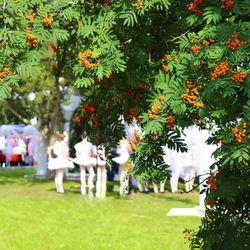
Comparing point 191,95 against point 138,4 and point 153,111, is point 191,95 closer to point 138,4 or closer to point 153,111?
point 153,111

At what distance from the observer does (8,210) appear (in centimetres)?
1956

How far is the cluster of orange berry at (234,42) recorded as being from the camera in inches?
199

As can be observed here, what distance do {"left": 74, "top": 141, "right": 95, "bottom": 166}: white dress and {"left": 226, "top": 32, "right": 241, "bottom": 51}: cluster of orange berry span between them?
746 inches

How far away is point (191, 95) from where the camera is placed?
529 cm

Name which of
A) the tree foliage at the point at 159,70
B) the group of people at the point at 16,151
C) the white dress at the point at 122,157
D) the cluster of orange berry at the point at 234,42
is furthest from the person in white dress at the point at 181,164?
the group of people at the point at 16,151

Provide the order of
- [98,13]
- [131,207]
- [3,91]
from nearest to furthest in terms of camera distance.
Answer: [3,91] → [98,13] → [131,207]

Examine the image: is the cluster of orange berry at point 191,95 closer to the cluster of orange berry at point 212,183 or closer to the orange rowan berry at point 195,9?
the orange rowan berry at point 195,9

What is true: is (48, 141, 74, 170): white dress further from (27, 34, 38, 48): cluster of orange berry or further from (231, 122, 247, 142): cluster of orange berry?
(231, 122, 247, 142): cluster of orange berry

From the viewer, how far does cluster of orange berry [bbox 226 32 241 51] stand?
506cm

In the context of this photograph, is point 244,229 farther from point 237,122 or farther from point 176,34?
point 237,122

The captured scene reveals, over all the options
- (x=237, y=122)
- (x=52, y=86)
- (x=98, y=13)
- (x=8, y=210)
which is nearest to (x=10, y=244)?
(x=8, y=210)

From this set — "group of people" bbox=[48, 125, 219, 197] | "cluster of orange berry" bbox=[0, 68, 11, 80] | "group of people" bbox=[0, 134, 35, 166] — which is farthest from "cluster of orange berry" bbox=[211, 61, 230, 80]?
"group of people" bbox=[0, 134, 35, 166]

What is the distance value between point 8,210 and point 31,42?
45.3 ft

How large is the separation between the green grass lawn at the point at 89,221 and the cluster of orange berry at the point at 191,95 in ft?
26.5
